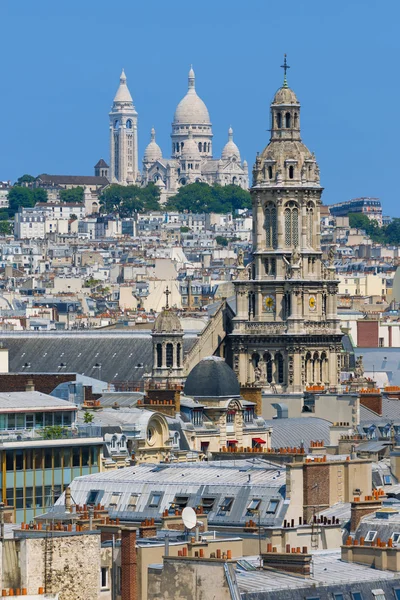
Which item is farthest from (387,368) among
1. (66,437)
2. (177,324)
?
(66,437)

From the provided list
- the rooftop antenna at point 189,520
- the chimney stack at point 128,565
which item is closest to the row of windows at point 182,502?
the rooftop antenna at point 189,520

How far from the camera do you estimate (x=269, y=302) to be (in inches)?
4023

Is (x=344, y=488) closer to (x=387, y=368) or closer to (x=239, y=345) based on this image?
(x=239, y=345)

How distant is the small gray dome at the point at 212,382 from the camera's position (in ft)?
253

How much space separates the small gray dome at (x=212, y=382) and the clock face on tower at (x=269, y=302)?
23.2 metres

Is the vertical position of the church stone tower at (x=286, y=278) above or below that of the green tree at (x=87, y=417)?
above

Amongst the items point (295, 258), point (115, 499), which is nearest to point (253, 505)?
point (115, 499)

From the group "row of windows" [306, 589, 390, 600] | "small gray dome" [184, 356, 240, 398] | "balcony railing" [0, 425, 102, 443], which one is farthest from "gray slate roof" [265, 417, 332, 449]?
"row of windows" [306, 589, 390, 600]

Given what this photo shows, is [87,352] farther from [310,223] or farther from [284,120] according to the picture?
[284,120]

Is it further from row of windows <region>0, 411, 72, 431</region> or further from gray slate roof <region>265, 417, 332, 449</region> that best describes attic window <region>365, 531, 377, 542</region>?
gray slate roof <region>265, 417, 332, 449</region>

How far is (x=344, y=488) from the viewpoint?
5066cm

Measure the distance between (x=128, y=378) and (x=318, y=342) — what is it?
6.58m

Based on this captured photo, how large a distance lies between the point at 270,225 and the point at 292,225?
84cm

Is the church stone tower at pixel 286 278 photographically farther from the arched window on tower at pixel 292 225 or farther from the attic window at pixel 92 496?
the attic window at pixel 92 496
